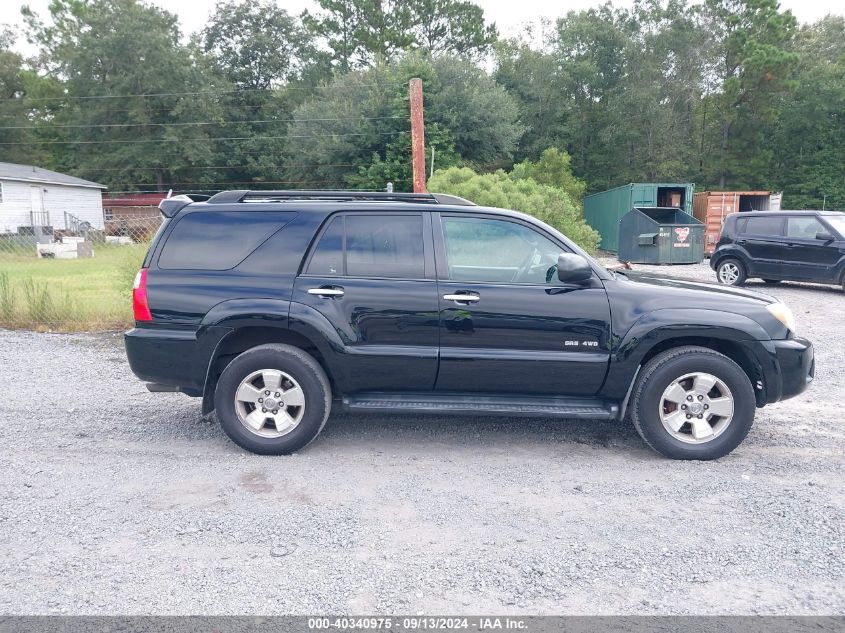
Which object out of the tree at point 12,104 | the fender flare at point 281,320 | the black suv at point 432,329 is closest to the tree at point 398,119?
the black suv at point 432,329

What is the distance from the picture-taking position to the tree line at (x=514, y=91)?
40.2m

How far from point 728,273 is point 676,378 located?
1105 centimetres

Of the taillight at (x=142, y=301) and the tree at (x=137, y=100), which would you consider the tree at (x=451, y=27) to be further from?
Answer: the taillight at (x=142, y=301)

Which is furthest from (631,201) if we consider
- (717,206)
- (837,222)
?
(837,222)

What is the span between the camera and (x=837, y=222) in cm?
1299

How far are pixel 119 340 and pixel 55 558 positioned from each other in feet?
19.6

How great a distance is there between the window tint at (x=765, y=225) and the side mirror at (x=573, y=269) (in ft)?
36.1

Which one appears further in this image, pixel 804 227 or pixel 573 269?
pixel 804 227

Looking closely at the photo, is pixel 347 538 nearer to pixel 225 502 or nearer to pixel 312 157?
pixel 225 502

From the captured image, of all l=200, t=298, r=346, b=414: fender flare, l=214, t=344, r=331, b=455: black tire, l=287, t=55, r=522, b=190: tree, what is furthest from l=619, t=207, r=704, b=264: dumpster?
l=214, t=344, r=331, b=455: black tire

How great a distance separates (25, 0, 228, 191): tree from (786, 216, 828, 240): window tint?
37.1m

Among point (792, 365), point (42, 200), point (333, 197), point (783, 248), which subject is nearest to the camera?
point (792, 365)

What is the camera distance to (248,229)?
4.84 meters

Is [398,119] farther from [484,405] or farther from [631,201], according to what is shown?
[484,405]
